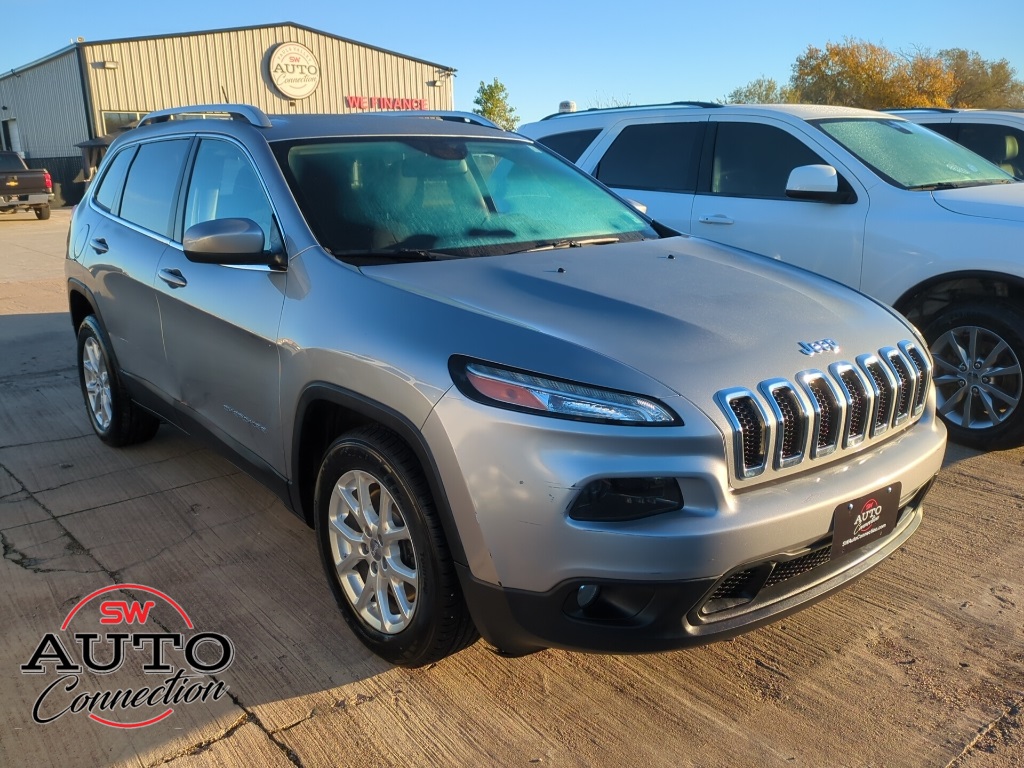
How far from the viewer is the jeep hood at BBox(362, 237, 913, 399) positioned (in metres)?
2.40

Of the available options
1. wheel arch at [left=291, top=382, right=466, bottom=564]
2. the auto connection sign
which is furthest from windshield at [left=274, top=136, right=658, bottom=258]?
the auto connection sign

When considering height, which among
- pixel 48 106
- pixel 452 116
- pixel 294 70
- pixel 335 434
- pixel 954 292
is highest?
pixel 294 70

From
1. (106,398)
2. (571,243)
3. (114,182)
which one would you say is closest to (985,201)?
(571,243)

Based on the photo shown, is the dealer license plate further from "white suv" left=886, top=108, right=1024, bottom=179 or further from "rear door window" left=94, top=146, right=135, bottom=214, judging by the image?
"white suv" left=886, top=108, right=1024, bottom=179

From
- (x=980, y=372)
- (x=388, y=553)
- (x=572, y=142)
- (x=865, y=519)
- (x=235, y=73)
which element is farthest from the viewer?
(x=235, y=73)

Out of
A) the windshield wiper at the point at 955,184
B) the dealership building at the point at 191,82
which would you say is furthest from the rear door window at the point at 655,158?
the dealership building at the point at 191,82

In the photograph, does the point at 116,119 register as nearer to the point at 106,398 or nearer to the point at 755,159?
the point at 106,398

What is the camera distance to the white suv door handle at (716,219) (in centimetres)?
558

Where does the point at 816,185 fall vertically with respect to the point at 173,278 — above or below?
above

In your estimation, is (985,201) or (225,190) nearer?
(225,190)

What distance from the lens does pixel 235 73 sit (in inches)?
1236

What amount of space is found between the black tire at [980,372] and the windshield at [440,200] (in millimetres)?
1942

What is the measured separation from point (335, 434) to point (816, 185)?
329cm

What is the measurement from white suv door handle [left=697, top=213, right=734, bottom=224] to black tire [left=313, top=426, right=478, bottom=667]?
3.63 m
